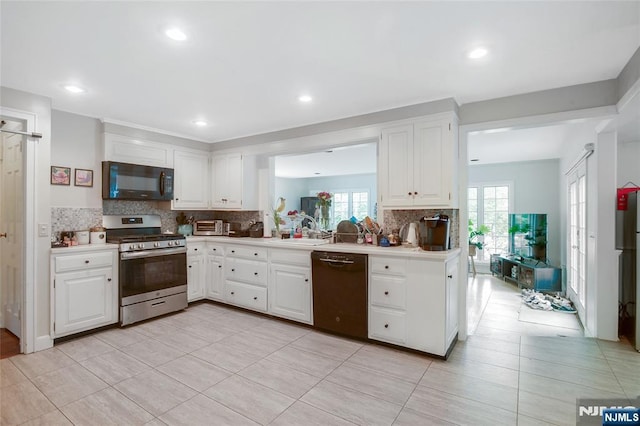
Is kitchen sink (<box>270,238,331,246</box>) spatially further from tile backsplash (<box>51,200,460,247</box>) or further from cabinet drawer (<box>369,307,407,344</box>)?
cabinet drawer (<box>369,307,407,344</box>)

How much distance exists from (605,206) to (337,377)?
313cm

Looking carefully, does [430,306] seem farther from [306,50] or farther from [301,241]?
[306,50]

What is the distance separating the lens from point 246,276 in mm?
4062

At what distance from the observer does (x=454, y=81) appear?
2.66 metres

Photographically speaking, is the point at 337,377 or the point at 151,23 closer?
the point at 151,23

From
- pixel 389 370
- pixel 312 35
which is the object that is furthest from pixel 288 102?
pixel 389 370

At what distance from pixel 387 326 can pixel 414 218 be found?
1228 mm

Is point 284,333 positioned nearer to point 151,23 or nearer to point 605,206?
point 151,23

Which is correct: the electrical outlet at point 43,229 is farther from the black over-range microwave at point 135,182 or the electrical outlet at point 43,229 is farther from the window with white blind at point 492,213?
the window with white blind at point 492,213

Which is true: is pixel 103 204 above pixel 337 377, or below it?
above

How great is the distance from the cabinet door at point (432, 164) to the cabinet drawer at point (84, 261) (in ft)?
11.1

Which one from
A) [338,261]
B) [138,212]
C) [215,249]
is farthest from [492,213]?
[138,212]

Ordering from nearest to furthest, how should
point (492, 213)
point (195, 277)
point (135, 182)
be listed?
point (135, 182)
point (195, 277)
point (492, 213)

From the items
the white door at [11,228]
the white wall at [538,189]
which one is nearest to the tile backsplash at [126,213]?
the white door at [11,228]
